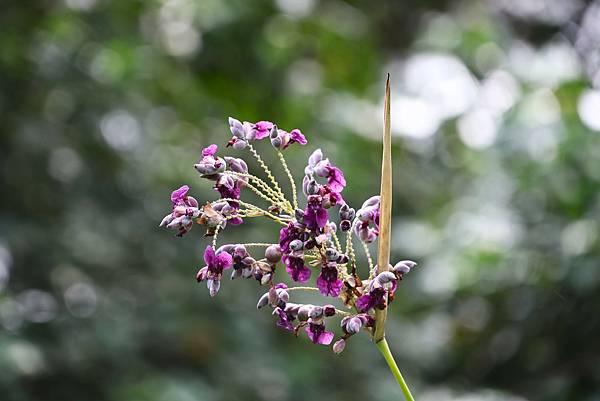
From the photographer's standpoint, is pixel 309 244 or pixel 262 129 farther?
pixel 262 129

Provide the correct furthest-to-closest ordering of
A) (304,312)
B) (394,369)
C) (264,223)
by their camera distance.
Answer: (264,223), (304,312), (394,369)

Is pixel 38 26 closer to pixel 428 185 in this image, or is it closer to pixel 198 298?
pixel 198 298

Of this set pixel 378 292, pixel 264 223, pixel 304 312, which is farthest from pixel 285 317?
pixel 264 223

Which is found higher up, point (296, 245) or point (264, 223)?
point (296, 245)

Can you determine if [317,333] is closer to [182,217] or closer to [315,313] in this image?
→ [315,313]

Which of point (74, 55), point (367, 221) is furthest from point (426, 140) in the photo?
point (367, 221)

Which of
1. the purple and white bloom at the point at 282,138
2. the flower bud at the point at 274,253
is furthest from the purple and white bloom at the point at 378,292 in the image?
the purple and white bloom at the point at 282,138

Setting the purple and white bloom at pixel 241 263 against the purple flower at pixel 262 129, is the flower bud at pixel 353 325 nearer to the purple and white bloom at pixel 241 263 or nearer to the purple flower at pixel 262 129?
the purple and white bloom at pixel 241 263
